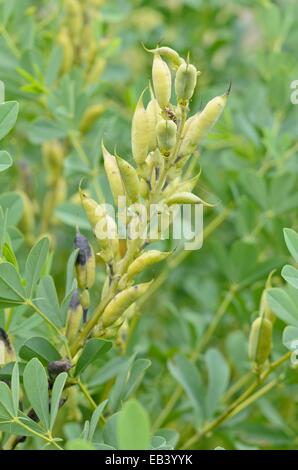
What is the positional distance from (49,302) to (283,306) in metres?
0.18

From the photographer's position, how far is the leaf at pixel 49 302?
0.64m

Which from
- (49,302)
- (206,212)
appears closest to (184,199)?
(49,302)

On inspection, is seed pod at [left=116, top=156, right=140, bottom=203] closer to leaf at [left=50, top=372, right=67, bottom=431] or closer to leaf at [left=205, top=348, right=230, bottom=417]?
leaf at [left=50, top=372, right=67, bottom=431]

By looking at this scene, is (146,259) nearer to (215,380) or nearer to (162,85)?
(162,85)

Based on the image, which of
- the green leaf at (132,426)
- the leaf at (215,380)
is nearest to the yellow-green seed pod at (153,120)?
the green leaf at (132,426)

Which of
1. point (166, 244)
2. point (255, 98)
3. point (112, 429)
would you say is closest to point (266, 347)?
point (112, 429)

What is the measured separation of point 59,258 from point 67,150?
168 mm

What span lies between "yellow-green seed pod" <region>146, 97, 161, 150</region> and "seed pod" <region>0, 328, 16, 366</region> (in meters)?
0.18

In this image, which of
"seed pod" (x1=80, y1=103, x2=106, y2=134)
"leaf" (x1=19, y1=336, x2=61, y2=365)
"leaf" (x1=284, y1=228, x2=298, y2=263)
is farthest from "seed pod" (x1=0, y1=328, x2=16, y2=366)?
"seed pod" (x1=80, y1=103, x2=106, y2=134)

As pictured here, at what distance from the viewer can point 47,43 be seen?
44.3 inches

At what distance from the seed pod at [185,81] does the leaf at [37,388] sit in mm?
208

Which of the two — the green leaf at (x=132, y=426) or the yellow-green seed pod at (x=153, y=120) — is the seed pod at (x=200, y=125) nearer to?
the yellow-green seed pod at (x=153, y=120)

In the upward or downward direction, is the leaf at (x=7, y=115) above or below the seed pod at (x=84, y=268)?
above
